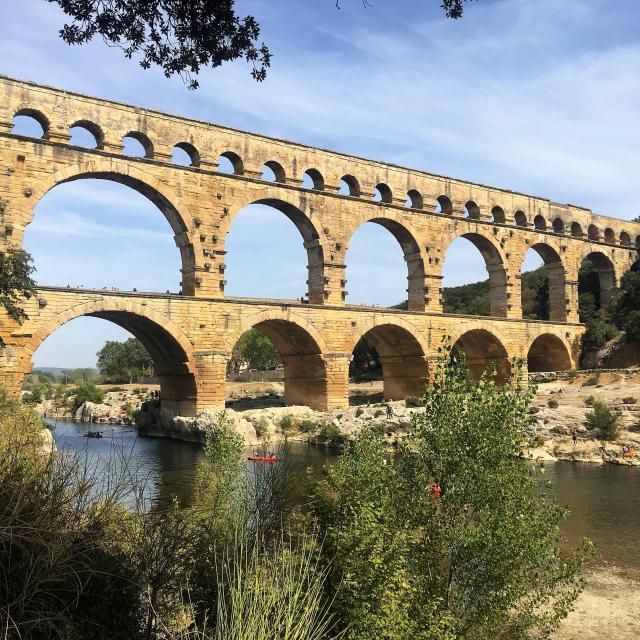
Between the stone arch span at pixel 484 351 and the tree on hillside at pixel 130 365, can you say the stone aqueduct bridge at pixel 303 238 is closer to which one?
the stone arch span at pixel 484 351

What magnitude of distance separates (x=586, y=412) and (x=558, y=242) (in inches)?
631

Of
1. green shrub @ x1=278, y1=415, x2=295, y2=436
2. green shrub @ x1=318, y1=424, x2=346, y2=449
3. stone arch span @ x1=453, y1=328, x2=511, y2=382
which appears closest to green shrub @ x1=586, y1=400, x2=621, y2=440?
stone arch span @ x1=453, y1=328, x2=511, y2=382

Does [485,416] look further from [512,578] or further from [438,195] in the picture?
[438,195]

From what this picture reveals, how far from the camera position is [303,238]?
101 feet

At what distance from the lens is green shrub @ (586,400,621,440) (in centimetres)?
2506

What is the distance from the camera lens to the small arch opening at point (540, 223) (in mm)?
39781

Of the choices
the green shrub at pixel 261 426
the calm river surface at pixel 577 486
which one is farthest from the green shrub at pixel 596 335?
the green shrub at pixel 261 426

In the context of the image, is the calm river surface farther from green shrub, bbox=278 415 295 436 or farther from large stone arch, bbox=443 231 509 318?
large stone arch, bbox=443 231 509 318

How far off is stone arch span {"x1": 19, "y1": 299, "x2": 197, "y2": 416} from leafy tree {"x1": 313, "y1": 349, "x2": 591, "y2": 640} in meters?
17.0

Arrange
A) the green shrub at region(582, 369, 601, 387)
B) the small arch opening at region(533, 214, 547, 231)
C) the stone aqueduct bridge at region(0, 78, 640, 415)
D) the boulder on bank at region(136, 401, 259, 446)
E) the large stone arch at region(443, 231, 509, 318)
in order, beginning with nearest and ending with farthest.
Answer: the stone aqueduct bridge at region(0, 78, 640, 415) → the boulder on bank at region(136, 401, 259, 446) → the green shrub at region(582, 369, 601, 387) → the large stone arch at region(443, 231, 509, 318) → the small arch opening at region(533, 214, 547, 231)

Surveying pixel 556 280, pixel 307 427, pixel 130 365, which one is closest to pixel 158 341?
pixel 307 427

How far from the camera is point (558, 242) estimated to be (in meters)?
40.1

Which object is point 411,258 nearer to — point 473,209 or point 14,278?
point 473,209

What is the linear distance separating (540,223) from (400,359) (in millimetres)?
13616
